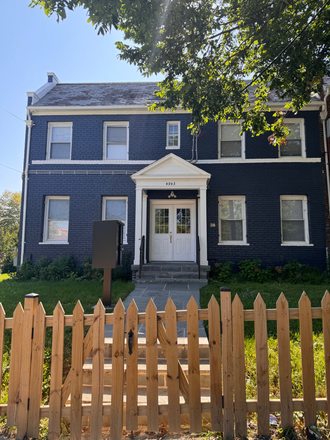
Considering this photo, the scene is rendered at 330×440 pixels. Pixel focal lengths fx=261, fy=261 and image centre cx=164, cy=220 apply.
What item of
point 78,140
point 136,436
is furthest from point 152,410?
point 78,140

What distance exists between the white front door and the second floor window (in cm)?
240

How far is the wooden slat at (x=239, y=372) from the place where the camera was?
2.10 m

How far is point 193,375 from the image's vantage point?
7.06 feet

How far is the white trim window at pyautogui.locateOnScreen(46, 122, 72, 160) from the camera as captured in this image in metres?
10.8

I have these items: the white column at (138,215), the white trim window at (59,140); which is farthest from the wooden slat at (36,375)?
the white trim window at (59,140)

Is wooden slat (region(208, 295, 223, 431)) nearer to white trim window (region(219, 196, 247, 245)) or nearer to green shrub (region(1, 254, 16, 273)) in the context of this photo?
white trim window (region(219, 196, 247, 245))

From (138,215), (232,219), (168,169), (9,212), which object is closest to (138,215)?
(138,215)

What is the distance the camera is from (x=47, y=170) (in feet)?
34.7

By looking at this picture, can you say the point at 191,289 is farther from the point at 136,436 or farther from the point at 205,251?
the point at 136,436

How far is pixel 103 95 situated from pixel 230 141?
6.18 m

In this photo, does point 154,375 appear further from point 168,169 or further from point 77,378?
point 168,169

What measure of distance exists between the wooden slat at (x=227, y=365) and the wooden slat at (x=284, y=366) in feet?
1.33

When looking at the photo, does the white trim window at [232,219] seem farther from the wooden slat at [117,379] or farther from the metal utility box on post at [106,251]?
the wooden slat at [117,379]

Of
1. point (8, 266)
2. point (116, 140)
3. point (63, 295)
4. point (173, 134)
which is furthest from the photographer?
point (8, 266)
